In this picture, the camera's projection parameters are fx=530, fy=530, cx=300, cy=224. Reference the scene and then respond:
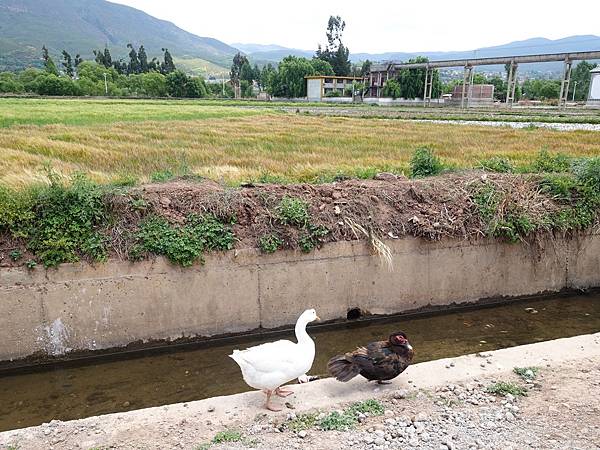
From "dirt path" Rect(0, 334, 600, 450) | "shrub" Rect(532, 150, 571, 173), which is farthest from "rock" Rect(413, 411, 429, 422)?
"shrub" Rect(532, 150, 571, 173)

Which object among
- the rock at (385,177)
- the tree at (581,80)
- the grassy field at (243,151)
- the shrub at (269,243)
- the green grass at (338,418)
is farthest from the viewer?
the tree at (581,80)

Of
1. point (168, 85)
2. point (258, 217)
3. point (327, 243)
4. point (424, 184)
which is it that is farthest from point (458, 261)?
point (168, 85)

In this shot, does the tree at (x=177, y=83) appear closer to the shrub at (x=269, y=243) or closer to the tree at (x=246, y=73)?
the tree at (x=246, y=73)

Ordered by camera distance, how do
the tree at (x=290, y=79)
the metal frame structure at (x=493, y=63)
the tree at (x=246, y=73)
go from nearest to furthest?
the metal frame structure at (x=493, y=63)
the tree at (x=290, y=79)
the tree at (x=246, y=73)

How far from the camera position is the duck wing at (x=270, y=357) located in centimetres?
563

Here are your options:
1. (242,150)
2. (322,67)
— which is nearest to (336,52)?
(322,67)

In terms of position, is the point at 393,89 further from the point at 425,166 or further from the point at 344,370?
the point at 344,370

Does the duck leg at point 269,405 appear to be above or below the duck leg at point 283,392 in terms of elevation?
above

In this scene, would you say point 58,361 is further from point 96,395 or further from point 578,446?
point 578,446

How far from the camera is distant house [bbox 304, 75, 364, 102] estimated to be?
111625 mm

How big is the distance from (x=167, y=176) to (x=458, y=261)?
611 cm

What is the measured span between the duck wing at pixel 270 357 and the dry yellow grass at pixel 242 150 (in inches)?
240

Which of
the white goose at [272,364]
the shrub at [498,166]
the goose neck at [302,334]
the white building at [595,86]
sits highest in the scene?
the white building at [595,86]

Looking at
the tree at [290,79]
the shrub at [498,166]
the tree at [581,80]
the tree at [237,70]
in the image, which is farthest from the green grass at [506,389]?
the tree at [237,70]
